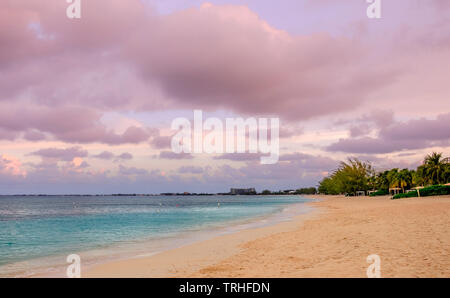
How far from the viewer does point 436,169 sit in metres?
86.6

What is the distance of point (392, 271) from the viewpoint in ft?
30.8

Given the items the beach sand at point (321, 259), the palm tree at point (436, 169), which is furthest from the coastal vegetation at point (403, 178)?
the beach sand at point (321, 259)

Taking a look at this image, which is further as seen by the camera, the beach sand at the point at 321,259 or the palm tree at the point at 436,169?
the palm tree at the point at 436,169

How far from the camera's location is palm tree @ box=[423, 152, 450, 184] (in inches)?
3371

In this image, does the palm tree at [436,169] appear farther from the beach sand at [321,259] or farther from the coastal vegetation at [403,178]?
the beach sand at [321,259]

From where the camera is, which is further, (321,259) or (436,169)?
(436,169)

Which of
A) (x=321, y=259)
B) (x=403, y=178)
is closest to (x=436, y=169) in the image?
(x=403, y=178)

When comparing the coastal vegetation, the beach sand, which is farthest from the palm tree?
the beach sand

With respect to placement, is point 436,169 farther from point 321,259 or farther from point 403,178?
point 321,259

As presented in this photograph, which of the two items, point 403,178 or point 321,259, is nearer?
point 321,259

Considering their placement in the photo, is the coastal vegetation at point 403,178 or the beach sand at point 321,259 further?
the coastal vegetation at point 403,178

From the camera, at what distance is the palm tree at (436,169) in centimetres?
8562
